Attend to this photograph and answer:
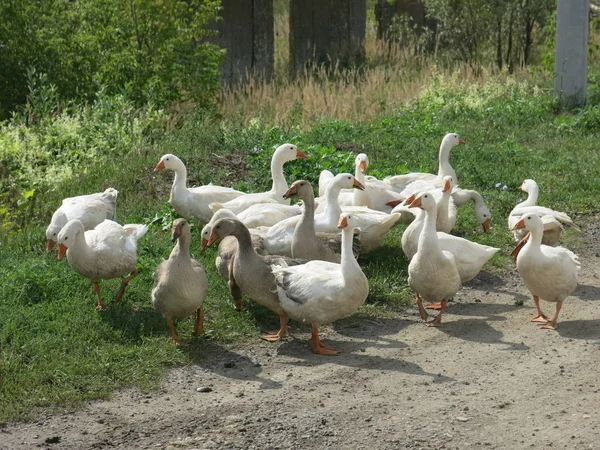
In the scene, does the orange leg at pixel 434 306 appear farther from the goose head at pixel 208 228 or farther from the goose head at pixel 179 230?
the goose head at pixel 179 230

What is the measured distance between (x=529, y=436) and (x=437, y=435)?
1.68ft

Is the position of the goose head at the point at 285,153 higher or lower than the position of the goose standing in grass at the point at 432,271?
higher

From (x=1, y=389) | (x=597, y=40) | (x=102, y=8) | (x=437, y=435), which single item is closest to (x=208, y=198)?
(x=1, y=389)

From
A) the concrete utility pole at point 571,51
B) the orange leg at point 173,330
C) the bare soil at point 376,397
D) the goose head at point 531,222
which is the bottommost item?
the bare soil at point 376,397

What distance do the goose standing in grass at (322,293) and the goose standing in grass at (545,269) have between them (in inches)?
52.3

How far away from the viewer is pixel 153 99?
1326cm

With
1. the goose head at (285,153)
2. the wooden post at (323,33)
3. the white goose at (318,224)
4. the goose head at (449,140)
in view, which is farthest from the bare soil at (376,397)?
the wooden post at (323,33)

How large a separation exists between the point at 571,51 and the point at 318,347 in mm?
9326

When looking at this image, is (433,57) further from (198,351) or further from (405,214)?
(198,351)

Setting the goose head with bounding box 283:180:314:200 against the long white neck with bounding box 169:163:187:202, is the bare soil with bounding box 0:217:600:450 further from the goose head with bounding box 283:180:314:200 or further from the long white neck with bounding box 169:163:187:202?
the long white neck with bounding box 169:163:187:202

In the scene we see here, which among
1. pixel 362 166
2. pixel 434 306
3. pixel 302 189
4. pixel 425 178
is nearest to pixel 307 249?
pixel 302 189

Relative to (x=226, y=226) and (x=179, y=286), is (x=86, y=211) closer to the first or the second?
(x=226, y=226)

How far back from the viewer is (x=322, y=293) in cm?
672

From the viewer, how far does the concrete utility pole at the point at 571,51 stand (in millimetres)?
14117
